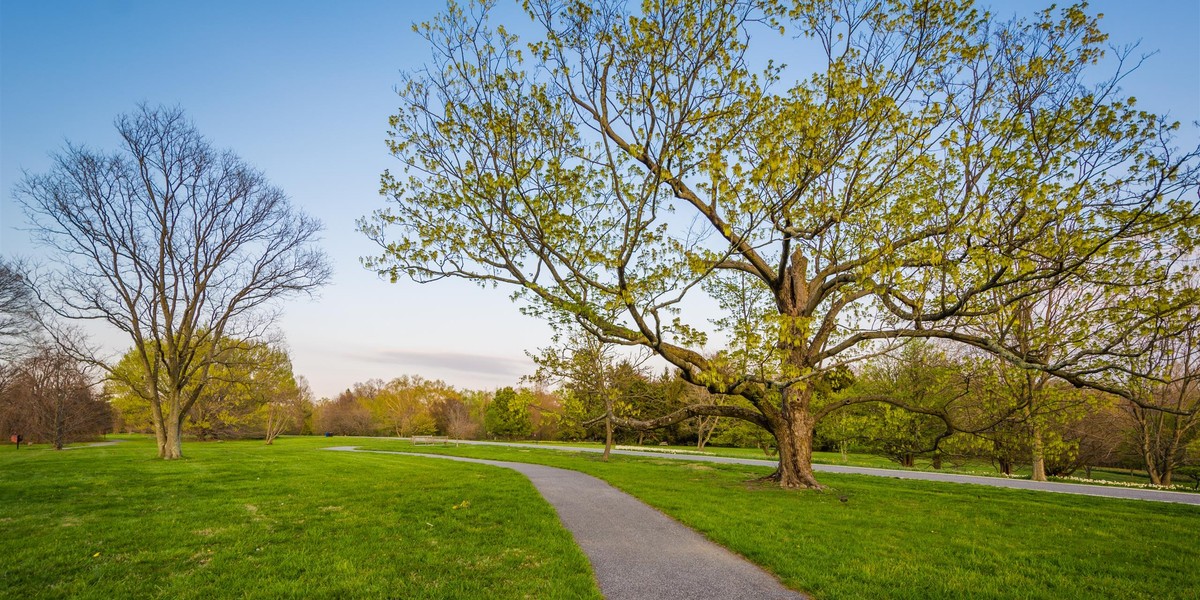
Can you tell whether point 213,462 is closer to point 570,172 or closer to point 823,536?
point 570,172

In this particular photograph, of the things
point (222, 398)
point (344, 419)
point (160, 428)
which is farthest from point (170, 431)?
point (344, 419)

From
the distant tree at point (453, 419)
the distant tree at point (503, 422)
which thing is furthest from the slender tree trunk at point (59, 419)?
the distant tree at point (503, 422)

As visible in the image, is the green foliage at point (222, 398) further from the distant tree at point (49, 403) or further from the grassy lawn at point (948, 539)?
the grassy lawn at point (948, 539)

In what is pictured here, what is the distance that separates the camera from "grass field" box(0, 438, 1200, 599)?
5.16m

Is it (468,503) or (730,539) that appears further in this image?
(468,503)

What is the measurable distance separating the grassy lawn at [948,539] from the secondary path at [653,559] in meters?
0.39

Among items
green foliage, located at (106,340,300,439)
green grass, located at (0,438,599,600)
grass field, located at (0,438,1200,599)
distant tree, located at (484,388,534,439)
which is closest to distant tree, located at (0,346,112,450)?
green foliage, located at (106,340,300,439)

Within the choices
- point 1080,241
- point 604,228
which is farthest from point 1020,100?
point 604,228

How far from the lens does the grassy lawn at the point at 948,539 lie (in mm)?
5371

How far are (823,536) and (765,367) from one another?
10.7 ft

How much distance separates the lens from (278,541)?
22.2 ft

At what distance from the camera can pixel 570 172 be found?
377 inches

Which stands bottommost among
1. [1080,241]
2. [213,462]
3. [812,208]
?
[213,462]

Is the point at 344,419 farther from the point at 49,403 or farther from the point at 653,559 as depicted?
the point at 653,559
